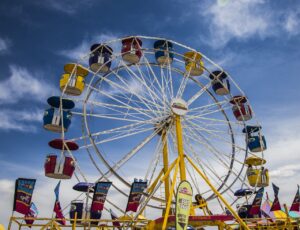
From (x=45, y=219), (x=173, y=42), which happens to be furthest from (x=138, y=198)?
(x=173, y=42)

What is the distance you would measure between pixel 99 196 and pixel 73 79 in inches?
273

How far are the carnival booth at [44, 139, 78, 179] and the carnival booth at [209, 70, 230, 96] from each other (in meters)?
10.8

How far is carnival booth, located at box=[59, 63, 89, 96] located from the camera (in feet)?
58.0

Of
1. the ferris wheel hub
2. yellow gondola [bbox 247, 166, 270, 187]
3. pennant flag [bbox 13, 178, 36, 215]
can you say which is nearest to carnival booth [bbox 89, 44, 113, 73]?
the ferris wheel hub

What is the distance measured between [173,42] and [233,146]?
7.52 metres

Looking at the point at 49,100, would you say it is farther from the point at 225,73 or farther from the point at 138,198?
the point at 225,73

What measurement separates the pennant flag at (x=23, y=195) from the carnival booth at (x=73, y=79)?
6.59 metres

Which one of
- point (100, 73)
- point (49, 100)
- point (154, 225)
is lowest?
point (154, 225)

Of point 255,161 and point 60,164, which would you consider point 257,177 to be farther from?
point 60,164

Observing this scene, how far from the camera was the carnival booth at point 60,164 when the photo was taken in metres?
15.1

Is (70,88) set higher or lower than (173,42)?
lower

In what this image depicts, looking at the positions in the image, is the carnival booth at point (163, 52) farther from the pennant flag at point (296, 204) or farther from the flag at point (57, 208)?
the pennant flag at point (296, 204)

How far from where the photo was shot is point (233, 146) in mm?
20891

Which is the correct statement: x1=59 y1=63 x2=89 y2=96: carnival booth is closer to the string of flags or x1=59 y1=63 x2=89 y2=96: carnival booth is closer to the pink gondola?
the pink gondola
